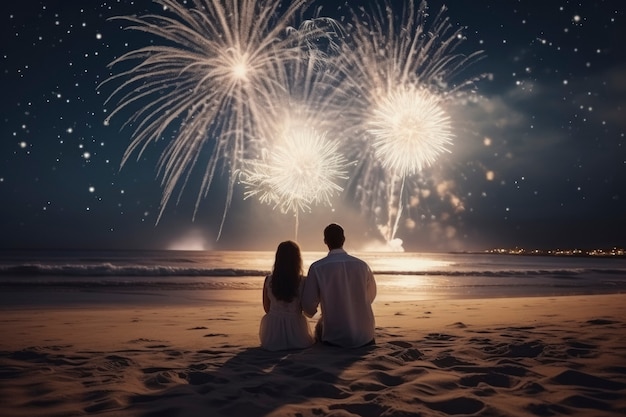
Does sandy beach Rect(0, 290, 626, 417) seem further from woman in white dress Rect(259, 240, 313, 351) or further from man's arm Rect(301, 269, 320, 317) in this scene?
man's arm Rect(301, 269, 320, 317)

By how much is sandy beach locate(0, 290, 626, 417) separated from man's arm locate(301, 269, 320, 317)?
0.54m

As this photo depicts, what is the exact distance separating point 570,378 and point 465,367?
992mm

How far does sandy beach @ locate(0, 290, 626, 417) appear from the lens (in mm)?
3730

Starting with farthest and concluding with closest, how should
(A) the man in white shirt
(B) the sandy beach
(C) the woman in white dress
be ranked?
(C) the woman in white dress → (A) the man in white shirt → (B) the sandy beach

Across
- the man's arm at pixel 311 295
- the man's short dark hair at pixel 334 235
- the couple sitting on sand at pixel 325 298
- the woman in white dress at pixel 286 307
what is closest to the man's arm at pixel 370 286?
the couple sitting on sand at pixel 325 298

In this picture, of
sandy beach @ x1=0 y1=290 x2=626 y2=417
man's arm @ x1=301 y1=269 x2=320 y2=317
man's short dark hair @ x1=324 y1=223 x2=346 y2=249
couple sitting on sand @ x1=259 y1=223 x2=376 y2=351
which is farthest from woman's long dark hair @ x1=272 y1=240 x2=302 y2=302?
sandy beach @ x1=0 y1=290 x2=626 y2=417

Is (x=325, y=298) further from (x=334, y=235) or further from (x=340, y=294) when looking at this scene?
(x=334, y=235)

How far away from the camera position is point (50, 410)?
144 inches

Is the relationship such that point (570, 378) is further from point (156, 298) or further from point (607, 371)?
point (156, 298)

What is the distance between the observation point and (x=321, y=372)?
477cm

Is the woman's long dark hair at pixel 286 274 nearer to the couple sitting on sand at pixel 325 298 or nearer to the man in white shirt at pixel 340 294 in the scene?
the couple sitting on sand at pixel 325 298

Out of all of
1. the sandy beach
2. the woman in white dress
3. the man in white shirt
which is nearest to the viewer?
the sandy beach

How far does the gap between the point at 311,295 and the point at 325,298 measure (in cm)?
22

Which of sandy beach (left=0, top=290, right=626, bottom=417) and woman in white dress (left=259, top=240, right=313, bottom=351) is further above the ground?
woman in white dress (left=259, top=240, right=313, bottom=351)
